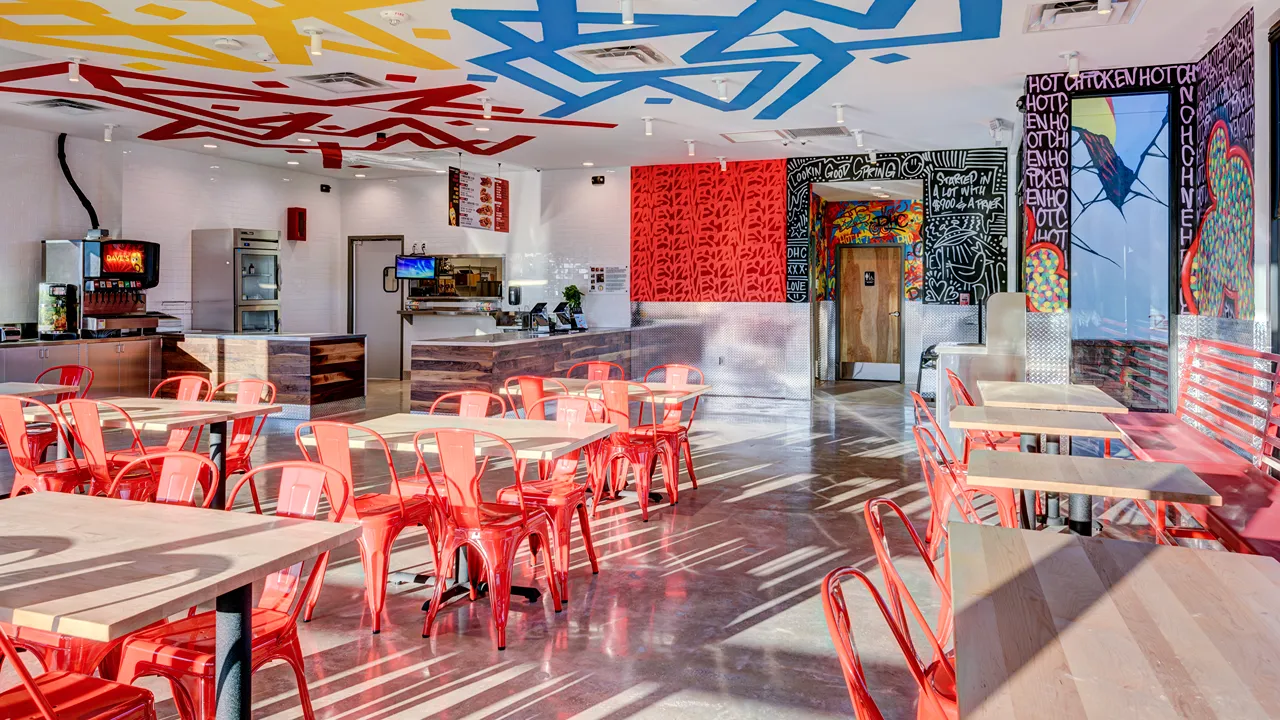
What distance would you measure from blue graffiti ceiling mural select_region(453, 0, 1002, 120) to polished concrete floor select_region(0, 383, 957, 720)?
10.7 feet

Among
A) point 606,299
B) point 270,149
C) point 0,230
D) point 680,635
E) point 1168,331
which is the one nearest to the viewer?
point 680,635

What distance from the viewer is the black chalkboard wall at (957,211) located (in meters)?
11.0

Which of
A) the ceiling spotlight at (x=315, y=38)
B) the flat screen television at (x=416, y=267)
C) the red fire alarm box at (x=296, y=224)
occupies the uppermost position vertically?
the ceiling spotlight at (x=315, y=38)

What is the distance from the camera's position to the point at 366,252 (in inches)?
551

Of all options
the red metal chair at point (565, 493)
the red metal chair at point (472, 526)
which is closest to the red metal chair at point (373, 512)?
the red metal chair at point (472, 526)

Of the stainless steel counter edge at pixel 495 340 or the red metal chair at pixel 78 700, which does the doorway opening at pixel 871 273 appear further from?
the red metal chair at pixel 78 700

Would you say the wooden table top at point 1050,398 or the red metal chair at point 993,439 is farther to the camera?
the red metal chair at point 993,439

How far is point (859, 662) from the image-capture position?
6.01ft

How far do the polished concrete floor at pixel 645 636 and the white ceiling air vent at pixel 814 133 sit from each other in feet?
16.0

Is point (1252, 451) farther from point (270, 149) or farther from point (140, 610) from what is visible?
point (270, 149)

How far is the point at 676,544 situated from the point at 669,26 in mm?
3494

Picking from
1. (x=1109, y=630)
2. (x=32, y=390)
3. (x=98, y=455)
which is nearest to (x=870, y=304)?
(x=32, y=390)

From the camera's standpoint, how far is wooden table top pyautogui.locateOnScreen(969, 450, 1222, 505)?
275cm

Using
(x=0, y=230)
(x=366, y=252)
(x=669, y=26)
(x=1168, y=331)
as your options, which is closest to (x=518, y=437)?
(x=669, y=26)
